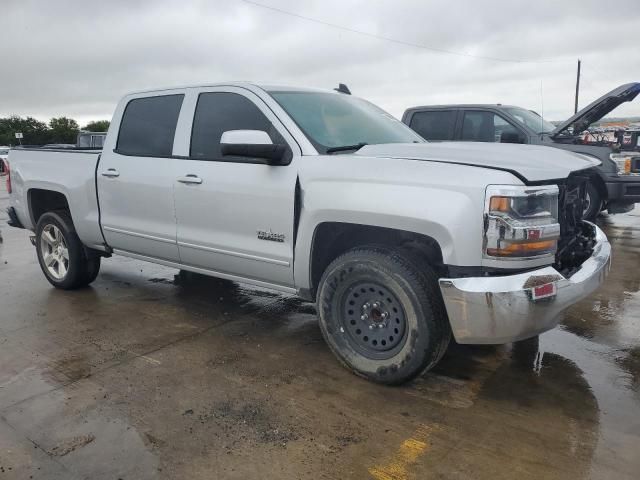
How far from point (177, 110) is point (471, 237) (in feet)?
9.09

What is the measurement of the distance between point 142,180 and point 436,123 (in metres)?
5.97

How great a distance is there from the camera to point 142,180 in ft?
15.2

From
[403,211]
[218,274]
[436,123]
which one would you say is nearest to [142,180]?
[218,274]

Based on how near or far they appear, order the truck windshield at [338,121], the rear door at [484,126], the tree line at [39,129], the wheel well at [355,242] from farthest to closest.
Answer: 1. the tree line at [39,129]
2. the rear door at [484,126]
3. the truck windshield at [338,121]
4. the wheel well at [355,242]

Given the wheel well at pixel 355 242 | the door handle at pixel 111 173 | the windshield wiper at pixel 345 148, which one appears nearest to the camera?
the wheel well at pixel 355 242

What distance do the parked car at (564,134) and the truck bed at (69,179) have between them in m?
5.86

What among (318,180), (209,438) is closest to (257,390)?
(209,438)

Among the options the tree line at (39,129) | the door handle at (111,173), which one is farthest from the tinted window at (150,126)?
the tree line at (39,129)

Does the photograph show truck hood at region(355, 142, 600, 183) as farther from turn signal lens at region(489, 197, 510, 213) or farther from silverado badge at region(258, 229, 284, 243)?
silverado badge at region(258, 229, 284, 243)

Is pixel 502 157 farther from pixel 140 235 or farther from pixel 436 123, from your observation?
pixel 436 123

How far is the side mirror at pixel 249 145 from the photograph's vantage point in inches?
140

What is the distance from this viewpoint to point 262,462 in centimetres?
269

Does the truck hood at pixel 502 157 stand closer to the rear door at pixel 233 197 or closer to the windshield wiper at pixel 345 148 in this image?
the windshield wiper at pixel 345 148

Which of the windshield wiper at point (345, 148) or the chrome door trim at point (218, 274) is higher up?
the windshield wiper at point (345, 148)
